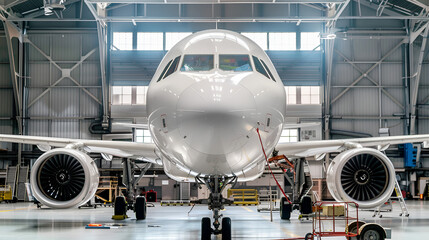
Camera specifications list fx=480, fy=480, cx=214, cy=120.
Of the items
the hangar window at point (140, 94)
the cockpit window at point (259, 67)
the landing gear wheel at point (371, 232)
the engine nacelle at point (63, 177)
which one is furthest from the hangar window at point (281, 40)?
the cockpit window at point (259, 67)

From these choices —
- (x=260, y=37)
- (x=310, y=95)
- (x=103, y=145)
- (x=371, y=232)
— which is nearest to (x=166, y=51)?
(x=260, y=37)

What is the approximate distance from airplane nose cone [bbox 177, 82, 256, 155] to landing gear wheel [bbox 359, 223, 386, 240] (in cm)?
342

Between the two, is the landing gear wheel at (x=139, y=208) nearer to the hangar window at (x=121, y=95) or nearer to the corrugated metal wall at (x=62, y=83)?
the hangar window at (x=121, y=95)

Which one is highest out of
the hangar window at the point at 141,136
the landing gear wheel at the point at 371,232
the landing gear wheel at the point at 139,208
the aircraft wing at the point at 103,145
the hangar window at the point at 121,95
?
the hangar window at the point at 121,95

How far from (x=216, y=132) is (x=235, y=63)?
6.44 ft

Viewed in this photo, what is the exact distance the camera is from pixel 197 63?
7664 millimetres

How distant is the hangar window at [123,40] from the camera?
31984 mm

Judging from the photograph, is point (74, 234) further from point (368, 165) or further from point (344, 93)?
point (344, 93)

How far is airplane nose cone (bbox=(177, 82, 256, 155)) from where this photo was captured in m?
5.98

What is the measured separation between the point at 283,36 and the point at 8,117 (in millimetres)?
19156

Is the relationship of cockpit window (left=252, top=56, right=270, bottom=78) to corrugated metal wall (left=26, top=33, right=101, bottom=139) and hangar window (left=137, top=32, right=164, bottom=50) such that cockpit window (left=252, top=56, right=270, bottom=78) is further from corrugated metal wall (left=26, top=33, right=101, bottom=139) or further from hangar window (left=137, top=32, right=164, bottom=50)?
corrugated metal wall (left=26, top=33, right=101, bottom=139)

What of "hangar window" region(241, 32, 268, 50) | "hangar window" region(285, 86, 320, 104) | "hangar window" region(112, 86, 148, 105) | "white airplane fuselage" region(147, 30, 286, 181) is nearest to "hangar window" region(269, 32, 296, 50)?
"hangar window" region(241, 32, 268, 50)

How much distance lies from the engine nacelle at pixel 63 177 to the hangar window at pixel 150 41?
21783 millimetres

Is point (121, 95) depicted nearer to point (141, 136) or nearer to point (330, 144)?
point (141, 136)
